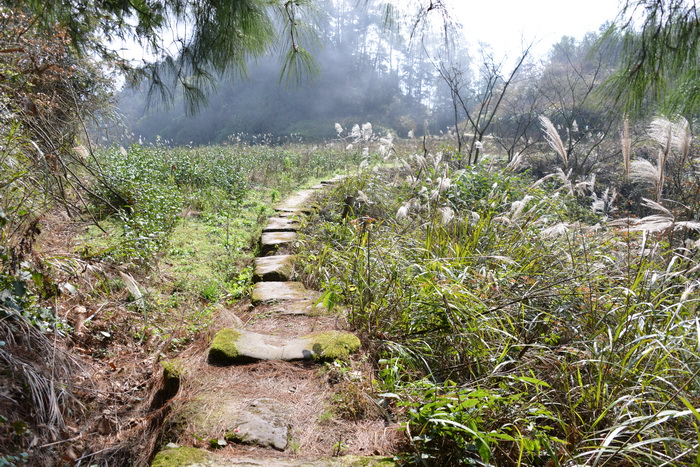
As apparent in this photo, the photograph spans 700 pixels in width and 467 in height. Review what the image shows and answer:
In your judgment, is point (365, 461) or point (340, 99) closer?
point (365, 461)

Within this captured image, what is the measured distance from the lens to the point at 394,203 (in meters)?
4.69

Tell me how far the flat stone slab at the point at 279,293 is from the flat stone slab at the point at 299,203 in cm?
220

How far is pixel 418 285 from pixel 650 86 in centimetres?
200

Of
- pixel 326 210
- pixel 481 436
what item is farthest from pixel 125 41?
pixel 481 436

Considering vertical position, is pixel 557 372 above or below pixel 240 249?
below

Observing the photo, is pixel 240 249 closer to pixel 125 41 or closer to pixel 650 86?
pixel 125 41

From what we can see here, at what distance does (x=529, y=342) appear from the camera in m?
1.75

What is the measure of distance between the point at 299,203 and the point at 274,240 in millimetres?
1661

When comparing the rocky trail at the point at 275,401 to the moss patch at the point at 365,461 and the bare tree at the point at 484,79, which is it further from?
the bare tree at the point at 484,79

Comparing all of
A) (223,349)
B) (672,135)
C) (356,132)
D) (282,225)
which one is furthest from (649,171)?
(356,132)

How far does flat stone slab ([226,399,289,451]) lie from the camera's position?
1412 mm

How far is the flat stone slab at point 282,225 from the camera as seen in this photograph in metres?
4.47

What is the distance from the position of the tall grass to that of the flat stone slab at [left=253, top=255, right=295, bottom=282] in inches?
8.7

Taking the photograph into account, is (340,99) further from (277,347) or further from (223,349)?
(223,349)
